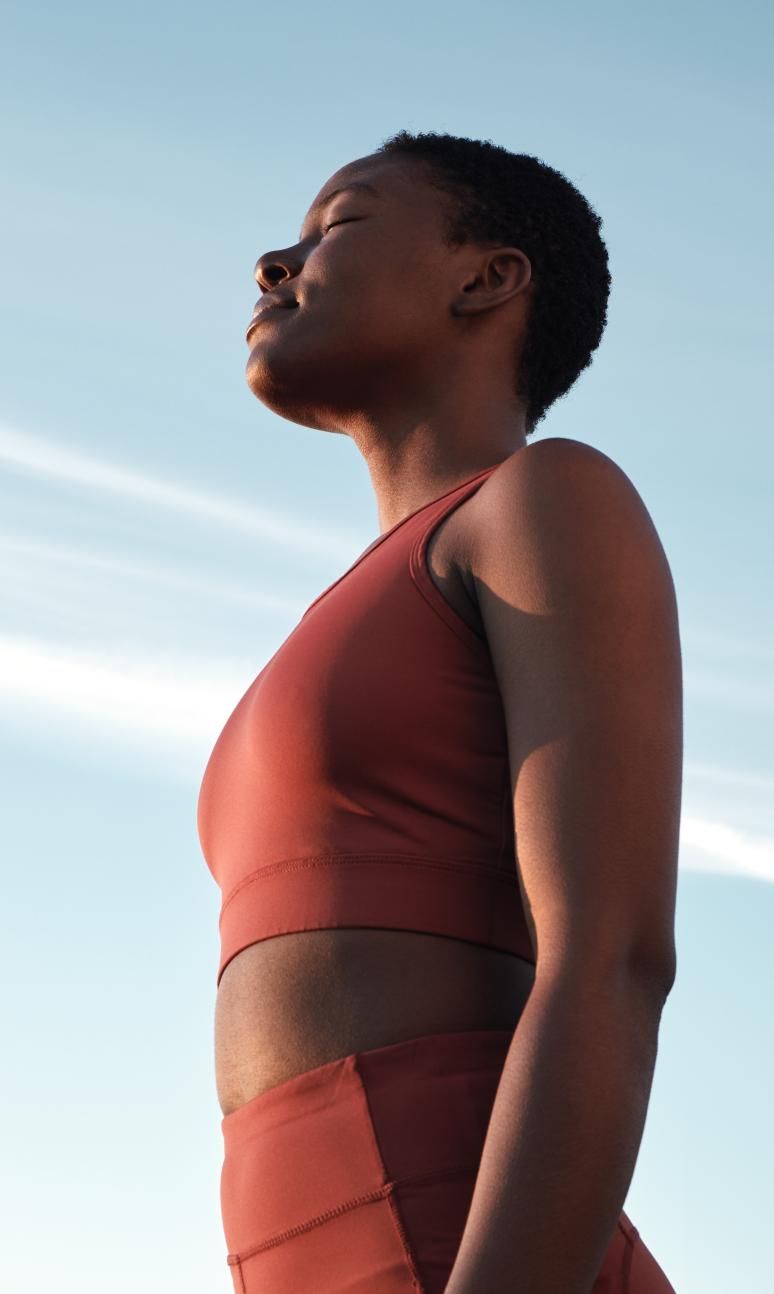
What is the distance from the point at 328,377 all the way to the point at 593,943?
1489mm

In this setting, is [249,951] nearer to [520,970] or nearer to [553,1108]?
[520,970]

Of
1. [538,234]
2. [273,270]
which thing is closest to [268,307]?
[273,270]

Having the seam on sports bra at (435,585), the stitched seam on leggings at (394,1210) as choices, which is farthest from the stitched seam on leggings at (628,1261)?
the seam on sports bra at (435,585)

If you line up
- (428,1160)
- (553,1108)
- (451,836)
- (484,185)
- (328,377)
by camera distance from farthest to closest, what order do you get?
1. (484,185)
2. (328,377)
3. (451,836)
4. (428,1160)
5. (553,1108)

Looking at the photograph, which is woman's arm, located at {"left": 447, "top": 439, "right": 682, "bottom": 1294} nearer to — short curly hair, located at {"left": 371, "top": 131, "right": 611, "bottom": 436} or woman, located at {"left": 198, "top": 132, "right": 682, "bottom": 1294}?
woman, located at {"left": 198, "top": 132, "right": 682, "bottom": 1294}

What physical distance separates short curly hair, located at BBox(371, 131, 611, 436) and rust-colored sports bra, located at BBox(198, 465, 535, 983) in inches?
37.6

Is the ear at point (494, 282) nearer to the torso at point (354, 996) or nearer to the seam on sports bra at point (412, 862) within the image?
the seam on sports bra at point (412, 862)

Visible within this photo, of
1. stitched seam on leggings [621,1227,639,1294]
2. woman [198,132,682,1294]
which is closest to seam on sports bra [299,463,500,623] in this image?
woman [198,132,682,1294]

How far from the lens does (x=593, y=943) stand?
232 centimetres

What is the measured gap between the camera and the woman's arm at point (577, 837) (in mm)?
2193

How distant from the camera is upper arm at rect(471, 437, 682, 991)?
93.4 inches

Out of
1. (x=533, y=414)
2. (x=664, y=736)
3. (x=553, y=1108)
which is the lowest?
(x=553, y=1108)

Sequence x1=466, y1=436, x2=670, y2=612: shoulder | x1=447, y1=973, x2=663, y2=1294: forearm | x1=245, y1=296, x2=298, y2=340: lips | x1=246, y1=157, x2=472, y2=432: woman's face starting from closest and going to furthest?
x1=447, y1=973, x2=663, y2=1294: forearm < x1=466, y1=436, x2=670, y2=612: shoulder < x1=246, y1=157, x2=472, y2=432: woman's face < x1=245, y1=296, x2=298, y2=340: lips

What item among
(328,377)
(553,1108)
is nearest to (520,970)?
(553,1108)
